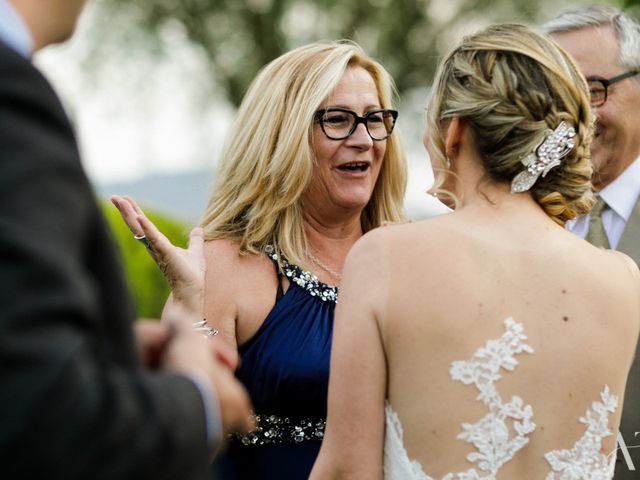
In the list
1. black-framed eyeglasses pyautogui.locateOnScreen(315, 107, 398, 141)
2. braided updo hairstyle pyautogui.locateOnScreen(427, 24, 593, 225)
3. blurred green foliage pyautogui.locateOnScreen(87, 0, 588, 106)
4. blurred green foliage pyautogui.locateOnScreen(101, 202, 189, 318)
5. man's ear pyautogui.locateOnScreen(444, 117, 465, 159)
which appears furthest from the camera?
blurred green foliage pyautogui.locateOnScreen(87, 0, 588, 106)

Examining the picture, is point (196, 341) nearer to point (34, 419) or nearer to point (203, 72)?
point (34, 419)

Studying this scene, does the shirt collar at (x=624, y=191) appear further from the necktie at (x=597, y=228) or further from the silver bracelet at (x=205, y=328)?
the silver bracelet at (x=205, y=328)

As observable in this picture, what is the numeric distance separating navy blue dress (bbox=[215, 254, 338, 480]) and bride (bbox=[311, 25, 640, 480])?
3.56ft

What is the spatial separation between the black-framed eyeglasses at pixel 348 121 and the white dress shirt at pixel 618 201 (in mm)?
1019

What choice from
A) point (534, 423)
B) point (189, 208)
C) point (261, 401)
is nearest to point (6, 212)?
point (534, 423)

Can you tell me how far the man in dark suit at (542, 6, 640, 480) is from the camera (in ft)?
14.9

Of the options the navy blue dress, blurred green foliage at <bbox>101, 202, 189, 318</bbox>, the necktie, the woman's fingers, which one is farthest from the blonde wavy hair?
blurred green foliage at <bbox>101, 202, 189, 318</bbox>

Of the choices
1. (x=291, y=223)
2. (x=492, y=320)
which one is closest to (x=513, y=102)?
(x=492, y=320)

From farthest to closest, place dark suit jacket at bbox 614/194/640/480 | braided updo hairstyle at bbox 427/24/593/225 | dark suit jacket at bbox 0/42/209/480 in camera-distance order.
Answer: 1. dark suit jacket at bbox 614/194/640/480
2. braided updo hairstyle at bbox 427/24/593/225
3. dark suit jacket at bbox 0/42/209/480

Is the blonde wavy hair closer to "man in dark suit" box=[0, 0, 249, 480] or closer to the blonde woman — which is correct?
the blonde woman

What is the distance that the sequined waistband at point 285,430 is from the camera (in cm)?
407

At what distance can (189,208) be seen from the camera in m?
18.0

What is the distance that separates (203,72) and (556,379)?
18.5 meters

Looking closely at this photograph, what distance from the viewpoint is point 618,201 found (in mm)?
4531
